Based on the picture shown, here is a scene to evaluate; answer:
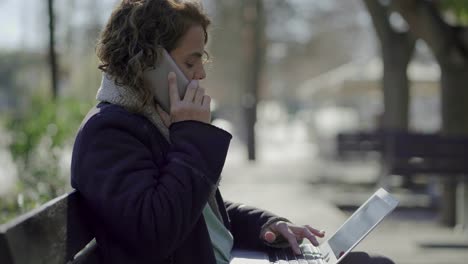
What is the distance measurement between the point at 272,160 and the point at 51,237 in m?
18.0

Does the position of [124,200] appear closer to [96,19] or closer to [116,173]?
[116,173]

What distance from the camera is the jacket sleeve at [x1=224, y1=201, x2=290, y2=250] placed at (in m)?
2.92

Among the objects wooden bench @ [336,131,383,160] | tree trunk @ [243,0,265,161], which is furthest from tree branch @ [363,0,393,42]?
tree trunk @ [243,0,265,161]

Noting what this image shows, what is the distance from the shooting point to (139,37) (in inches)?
97.3

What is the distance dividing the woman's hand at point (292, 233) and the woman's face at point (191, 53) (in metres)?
0.58

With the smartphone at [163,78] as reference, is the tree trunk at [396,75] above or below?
below

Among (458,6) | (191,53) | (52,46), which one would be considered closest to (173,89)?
(191,53)

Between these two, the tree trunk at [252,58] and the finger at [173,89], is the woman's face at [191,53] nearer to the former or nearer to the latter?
the finger at [173,89]

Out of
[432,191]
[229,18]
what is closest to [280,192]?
[432,191]

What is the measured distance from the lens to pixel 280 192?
34.2 ft

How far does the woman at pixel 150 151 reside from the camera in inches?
89.5

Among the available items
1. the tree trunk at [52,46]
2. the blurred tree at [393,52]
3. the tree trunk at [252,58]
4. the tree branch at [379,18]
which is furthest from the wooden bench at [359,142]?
the tree trunk at [52,46]

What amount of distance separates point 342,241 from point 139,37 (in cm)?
91

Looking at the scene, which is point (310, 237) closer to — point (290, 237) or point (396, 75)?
point (290, 237)
